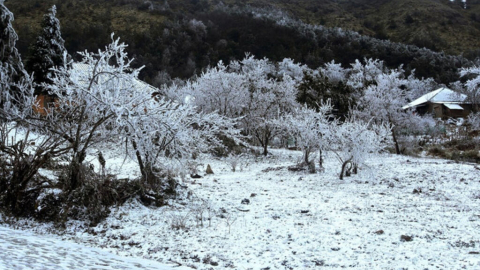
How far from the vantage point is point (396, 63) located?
62906 mm

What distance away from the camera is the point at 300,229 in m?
6.56

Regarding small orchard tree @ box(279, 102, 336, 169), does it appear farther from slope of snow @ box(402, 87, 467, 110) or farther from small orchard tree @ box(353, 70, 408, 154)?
slope of snow @ box(402, 87, 467, 110)

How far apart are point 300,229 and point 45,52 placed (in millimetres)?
23649

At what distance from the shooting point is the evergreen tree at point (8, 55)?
985 centimetres

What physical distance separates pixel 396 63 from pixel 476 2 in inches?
3116

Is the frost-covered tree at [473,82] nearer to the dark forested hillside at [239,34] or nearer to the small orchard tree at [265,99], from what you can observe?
the small orchard tree at [265,99]

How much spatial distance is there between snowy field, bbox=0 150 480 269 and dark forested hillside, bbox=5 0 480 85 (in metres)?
48.6

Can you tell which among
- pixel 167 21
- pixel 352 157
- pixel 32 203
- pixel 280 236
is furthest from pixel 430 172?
pixel 167 21

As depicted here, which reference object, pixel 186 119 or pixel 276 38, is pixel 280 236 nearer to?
pixel 186 119

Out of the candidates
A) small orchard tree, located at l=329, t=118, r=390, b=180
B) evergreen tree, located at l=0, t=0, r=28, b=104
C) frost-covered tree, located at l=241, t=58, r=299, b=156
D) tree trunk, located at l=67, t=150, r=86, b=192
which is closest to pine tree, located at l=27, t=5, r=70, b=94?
evergreen tree, located at l=0, t=0, r=28, b=104

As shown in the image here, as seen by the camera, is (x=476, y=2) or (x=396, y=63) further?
(x=476, y=2)

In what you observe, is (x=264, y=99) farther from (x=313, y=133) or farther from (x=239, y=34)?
(x=239, y=34)

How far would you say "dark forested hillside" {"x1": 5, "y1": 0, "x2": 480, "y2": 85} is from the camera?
6356cm

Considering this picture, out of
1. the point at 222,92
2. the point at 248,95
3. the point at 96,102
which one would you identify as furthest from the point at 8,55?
the point at 248,95
